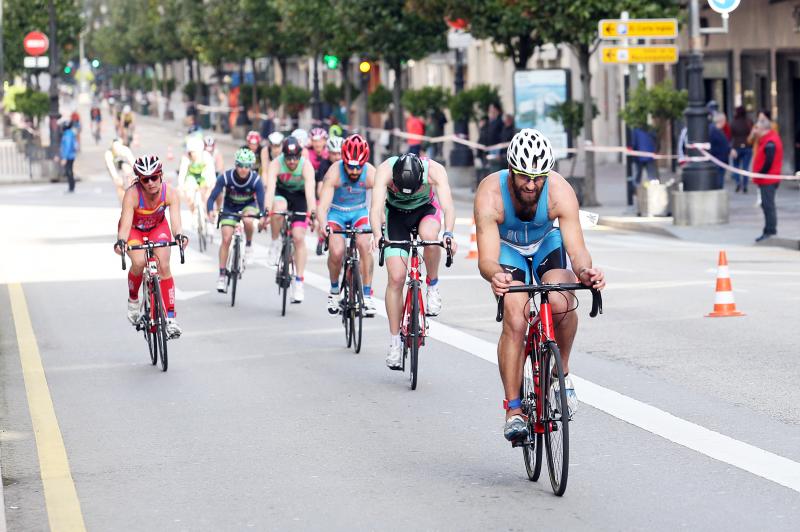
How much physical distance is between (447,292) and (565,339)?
952 centimetres

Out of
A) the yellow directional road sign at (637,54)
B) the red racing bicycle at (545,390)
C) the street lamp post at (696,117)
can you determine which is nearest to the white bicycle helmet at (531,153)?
the red racing bicycle at (545,390)

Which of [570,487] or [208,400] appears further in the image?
[208,400]

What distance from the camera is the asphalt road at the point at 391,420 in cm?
796

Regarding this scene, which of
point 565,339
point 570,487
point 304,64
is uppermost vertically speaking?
point 304,64

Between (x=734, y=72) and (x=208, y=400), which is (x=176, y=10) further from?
(x=208, y=400)

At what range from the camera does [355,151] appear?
13.3 meters

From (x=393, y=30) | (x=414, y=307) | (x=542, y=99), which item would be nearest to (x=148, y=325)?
(x=414, y=307)

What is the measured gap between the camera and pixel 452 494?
27.1 ft

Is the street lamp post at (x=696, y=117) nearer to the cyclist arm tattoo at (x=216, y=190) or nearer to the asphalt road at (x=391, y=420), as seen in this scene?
the asphalt road at (x=391, y=420)

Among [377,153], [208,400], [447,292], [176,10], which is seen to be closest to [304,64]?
[176,10]

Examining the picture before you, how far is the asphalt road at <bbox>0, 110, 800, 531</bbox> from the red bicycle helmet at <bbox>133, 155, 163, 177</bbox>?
5.08 feet

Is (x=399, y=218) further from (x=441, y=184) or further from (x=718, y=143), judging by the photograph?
(x=718, y=143)

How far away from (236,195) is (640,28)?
11.8m

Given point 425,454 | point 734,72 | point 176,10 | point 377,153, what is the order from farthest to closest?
1. point 176,10
2. point 377,153
3. point 734,72
4. point 425,454
